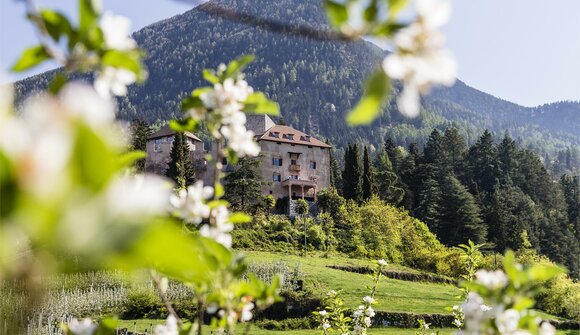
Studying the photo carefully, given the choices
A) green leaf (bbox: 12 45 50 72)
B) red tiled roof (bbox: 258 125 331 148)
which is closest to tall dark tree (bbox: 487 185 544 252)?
red tiled roof (bbox: 258 125 331 148)

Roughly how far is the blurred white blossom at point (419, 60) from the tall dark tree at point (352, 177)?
100.0ft

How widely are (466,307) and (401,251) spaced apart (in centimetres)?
2608

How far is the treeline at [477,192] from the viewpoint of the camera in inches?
1282

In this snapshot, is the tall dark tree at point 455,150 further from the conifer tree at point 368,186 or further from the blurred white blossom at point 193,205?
the blurred white blossom at point 193,205

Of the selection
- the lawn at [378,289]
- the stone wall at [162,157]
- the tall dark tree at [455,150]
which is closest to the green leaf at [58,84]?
the lawn at [378,289]

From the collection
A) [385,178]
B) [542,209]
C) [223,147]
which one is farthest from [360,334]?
[542,209]

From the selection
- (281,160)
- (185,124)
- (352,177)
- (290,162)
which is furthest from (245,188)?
(185,124)

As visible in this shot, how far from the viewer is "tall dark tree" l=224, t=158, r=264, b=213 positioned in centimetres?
2700

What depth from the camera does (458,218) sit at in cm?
3334

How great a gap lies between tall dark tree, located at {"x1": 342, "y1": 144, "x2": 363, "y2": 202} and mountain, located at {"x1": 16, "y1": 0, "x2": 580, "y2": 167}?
76.6 meters

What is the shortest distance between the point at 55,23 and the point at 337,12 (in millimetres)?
313

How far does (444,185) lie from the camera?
3653 centimetres

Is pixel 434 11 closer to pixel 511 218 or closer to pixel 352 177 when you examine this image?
pixel 352 177

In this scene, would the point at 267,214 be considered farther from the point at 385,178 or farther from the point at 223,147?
the point at 223,147
